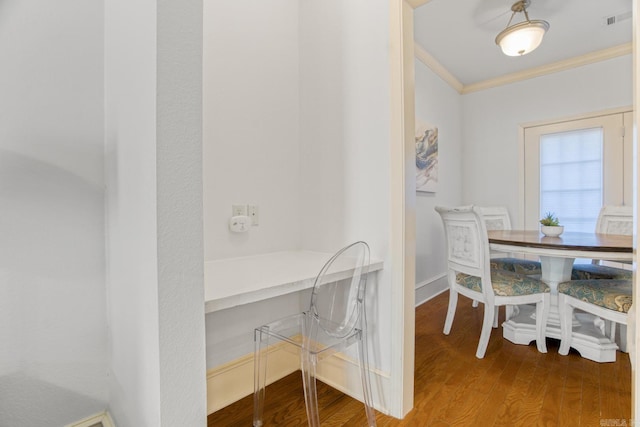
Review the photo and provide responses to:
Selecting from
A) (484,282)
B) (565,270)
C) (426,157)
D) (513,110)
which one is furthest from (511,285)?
(513,110)

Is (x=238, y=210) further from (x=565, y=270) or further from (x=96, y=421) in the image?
(x=565, y=270)

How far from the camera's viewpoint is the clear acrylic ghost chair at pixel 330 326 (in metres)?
1.21

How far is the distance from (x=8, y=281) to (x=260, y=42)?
5.23ft

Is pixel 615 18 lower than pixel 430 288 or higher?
higher

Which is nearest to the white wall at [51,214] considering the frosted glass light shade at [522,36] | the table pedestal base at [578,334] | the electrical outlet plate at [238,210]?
the electrical outlet plate at [238,210]

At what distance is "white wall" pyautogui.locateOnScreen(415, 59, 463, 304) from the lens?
3115 millimetres

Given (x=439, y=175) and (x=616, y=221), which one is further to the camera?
(x=439, y=175)

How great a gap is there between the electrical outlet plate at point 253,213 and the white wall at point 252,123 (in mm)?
30

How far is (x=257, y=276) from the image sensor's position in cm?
123

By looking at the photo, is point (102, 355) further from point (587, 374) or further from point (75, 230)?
point (587, 374)

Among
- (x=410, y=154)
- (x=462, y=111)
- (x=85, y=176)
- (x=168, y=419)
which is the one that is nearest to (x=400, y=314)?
(x=410, y=154)

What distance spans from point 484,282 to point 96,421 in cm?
221

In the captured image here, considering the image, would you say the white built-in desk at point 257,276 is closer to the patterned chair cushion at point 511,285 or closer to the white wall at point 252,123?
the white wall at point 252,123

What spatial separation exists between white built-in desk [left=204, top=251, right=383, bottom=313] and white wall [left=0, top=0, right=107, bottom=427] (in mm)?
491
